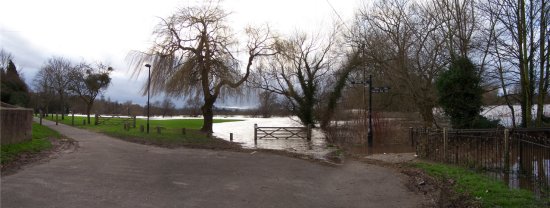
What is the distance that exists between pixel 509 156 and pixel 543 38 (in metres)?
13.7

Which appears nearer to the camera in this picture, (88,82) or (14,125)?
(14,125)

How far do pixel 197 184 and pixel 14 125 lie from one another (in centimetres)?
945

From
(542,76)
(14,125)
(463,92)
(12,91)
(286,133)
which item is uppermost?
(12,91)

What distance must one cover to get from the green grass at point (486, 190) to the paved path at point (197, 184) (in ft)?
3.51

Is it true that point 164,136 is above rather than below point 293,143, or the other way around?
above

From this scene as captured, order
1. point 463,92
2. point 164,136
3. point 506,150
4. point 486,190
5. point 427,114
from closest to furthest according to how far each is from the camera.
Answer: point 486,190, point 506,150, point 463,92, point 164,136, point 427,114

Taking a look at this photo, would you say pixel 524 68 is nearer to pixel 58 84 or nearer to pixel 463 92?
pixel 463 92

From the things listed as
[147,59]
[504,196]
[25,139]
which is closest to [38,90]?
[147,59]

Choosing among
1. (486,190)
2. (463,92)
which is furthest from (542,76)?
(486,190)

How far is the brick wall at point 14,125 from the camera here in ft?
47.4

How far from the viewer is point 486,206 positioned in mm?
7418

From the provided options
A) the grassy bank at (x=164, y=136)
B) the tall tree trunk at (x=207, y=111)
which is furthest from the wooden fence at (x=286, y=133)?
the tall tree trunk at (x=207, y=111)

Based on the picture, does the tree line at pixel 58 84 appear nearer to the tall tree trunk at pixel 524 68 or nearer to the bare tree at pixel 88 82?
the bare tree at pixel 88 82

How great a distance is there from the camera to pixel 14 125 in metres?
15.7
